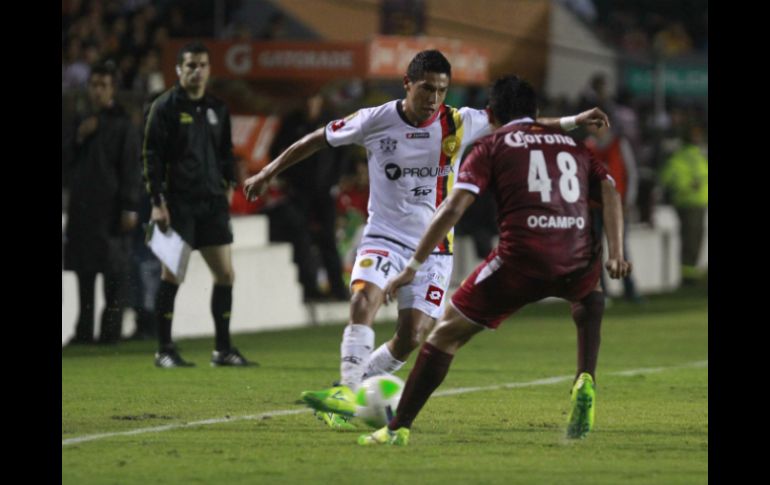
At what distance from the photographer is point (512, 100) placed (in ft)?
26.0

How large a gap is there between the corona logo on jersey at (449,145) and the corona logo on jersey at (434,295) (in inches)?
29.1

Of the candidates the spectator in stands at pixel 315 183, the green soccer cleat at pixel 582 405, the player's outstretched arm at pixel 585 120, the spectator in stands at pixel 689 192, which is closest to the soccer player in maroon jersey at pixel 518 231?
the green soccer cleat at pixel 582 405

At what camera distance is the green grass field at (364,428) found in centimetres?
726

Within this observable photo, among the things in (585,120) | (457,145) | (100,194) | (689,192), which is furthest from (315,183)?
(689,192)

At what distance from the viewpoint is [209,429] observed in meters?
8.71

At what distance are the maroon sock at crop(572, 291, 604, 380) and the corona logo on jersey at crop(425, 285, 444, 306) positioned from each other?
92 centimetres

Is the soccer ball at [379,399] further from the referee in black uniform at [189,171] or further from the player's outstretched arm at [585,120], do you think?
the referee in black uniform at [189,171]

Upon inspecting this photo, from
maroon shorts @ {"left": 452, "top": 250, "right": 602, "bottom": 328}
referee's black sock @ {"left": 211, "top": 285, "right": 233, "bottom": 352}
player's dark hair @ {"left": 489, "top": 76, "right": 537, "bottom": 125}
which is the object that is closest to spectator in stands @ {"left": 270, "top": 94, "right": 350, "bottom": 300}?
referee's black sock @ {"left": 211, "top": 285, "right": 233, "bottom": 352}

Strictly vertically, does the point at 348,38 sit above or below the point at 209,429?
above

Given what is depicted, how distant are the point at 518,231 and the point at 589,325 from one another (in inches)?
30.4
